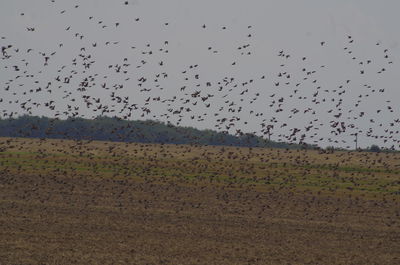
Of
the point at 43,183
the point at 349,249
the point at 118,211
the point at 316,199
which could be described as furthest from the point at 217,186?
the point at 349,249

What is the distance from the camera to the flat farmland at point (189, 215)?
29.4 metres

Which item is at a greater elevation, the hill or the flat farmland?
the hill

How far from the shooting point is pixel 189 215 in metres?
40.2

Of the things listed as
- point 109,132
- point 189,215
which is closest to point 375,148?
point 109,132

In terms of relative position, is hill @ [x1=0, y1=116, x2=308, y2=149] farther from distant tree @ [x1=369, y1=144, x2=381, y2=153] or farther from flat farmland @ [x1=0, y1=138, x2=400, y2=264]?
flat farmland @ [x1=0, y1=138, x2=400, y2=264]

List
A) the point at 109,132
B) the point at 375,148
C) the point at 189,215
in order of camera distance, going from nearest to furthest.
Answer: the point at 189,215 → the point at 375,148 → the point at 109,132

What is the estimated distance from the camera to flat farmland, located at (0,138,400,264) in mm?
29391

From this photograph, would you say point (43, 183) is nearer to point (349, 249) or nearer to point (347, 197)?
point (347, 197)

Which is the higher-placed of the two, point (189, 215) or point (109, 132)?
point (109, 132)

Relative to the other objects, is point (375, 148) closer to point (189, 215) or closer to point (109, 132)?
point (109, 132)

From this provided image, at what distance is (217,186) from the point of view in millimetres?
56312

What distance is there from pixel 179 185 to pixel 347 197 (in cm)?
1289

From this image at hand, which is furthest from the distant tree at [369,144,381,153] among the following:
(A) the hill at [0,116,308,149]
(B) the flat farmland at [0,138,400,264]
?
Result: (B) the flat farmland at [0,138,400,264]

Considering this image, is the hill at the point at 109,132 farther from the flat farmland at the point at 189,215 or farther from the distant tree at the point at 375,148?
the flat farmland at the point at 189,215
